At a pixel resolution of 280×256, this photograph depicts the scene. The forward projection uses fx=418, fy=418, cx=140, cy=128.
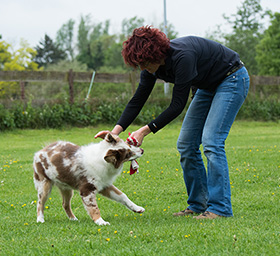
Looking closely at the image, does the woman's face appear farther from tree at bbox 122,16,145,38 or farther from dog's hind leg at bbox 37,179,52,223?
tree at bbox 122,16,145,38

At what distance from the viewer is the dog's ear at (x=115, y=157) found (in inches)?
205

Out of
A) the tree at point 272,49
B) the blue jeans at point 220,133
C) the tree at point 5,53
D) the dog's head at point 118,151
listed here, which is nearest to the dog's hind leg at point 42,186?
the dog's head at point 118,151

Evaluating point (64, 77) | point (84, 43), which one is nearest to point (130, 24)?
point (84, 43)

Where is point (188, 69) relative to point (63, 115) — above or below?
above

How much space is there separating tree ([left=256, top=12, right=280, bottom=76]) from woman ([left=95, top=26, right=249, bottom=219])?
36.1 metres

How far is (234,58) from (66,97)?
587 inches

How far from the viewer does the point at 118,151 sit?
5.25 metres

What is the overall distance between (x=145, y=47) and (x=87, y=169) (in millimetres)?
1750

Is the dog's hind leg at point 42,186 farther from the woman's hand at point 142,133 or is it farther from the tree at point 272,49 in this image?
the tree at point 272,49

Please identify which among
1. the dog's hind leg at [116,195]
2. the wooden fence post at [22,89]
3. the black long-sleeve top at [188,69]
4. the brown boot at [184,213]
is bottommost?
the wooden fence post at [22,89]

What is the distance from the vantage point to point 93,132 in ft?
60.2

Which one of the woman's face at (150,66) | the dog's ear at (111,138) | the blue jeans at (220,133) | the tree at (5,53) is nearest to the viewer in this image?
the woman's face at (150,66)

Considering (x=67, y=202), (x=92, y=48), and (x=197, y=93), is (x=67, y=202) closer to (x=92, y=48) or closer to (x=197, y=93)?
(x=197, y=93)

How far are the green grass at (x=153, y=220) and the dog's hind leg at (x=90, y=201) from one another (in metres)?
0.13
